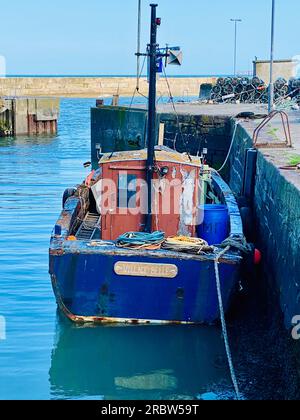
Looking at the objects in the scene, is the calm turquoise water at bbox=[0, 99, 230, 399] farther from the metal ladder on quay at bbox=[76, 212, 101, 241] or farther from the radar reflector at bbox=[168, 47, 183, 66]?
the radar reflector at bbox=[168, 47, 183, 66]

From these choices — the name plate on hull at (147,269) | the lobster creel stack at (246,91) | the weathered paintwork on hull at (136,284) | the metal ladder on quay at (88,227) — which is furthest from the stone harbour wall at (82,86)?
Result: the name plate on hull at (147,269)

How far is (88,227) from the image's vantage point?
1013cm

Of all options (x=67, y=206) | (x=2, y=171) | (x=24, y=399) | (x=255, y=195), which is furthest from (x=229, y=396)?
(x=2, y=171)

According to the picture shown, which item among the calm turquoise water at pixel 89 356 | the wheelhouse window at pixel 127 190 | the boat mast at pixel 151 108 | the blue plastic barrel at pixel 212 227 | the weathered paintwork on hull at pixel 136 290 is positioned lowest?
the calm turquoise water at pixel 89 356

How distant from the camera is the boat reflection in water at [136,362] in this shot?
23.9ft

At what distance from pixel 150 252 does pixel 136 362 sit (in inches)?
47.8

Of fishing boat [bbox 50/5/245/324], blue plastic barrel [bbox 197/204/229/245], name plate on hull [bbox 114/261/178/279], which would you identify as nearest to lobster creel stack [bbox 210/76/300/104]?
blue plastic barrel [bbox 197/204/229/245]

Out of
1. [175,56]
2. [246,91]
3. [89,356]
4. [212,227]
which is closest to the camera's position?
[89,356]

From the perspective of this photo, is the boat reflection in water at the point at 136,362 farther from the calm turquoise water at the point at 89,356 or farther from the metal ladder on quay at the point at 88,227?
the metal ladder on quay at the point at 88,227

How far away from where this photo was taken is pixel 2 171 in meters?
25.6

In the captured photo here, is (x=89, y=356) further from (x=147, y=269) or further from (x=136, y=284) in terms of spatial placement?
(x=147, y=269)

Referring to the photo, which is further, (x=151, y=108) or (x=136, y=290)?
(x=151, y=108)

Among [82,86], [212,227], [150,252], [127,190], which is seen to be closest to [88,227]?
[127,190]

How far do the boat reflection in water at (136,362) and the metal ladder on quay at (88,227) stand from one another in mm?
1307
